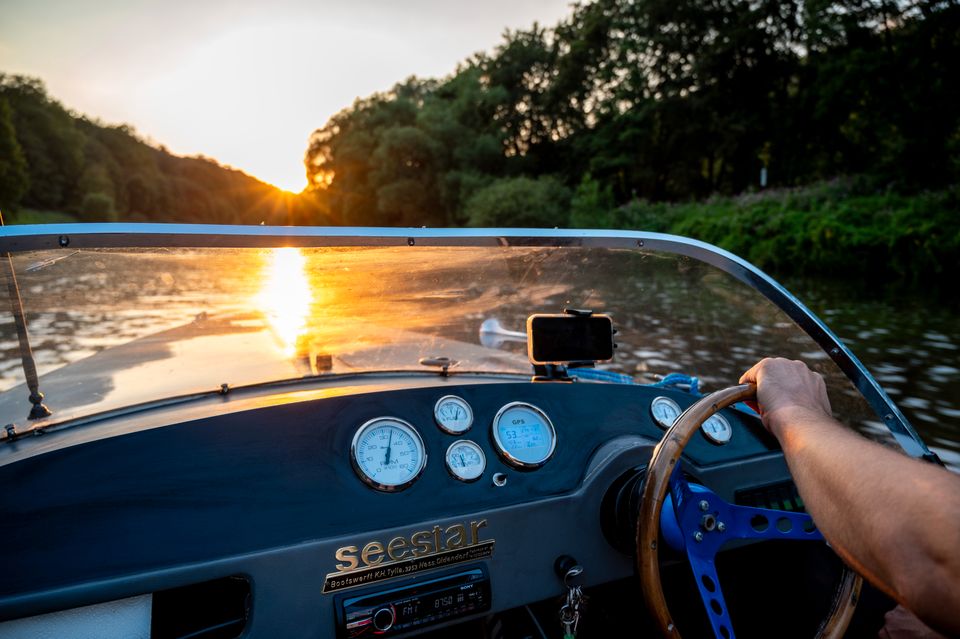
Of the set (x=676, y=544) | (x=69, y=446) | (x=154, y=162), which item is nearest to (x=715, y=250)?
(x=676, y=544)

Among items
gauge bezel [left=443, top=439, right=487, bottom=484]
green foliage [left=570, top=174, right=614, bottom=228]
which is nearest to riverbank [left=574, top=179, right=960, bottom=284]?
green foliage [left=570, top=174, right=614, bottom=228]

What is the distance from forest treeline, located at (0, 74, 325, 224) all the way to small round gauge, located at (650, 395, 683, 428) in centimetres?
2181

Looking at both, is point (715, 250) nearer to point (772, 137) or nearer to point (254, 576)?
point (254, 576)

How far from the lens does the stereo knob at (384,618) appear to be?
128 centimetres

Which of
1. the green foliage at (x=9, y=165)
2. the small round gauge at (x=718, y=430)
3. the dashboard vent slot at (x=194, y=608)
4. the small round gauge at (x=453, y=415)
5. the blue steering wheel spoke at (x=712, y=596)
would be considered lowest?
the dashboard vent slot at (x=194, y=608)

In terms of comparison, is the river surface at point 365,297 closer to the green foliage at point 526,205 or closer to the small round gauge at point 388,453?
the small round gauge at point 388,453

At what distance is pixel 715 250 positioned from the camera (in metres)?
1.85

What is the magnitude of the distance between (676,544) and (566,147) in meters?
36.6

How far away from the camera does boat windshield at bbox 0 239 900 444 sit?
4.79ft

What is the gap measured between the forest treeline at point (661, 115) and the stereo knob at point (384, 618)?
752 inches

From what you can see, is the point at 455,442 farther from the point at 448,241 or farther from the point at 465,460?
the point at 448,241

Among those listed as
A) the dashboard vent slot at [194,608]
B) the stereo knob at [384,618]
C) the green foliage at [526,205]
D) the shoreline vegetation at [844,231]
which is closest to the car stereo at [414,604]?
the stereo knob at [384,618]

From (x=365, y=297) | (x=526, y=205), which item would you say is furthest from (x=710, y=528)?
(x=526, y=205)

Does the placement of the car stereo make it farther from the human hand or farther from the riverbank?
the riverbank
